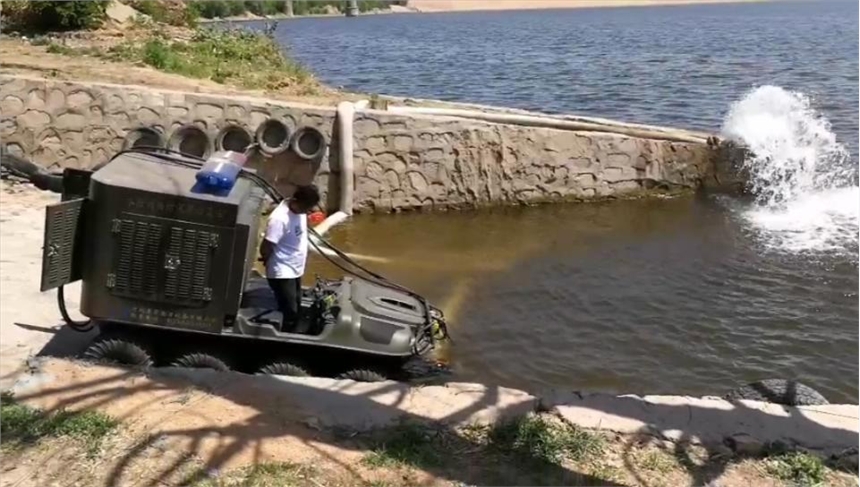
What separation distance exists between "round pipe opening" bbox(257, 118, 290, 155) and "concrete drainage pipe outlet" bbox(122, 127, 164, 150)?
133 cm

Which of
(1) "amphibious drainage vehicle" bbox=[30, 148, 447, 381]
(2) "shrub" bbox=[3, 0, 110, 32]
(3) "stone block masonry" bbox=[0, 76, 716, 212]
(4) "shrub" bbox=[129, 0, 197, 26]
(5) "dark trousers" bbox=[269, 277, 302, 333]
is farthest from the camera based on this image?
(4) "shrub" bbox=[129, 0, 197, 26]

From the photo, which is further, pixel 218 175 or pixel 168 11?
pixel 168 11

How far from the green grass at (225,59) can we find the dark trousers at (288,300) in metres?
8.39

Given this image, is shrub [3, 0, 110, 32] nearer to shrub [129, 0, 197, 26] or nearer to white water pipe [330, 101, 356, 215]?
shrub [129, 0, 197, 26]

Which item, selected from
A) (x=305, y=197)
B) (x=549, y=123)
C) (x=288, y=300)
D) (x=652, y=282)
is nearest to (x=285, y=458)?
(x=288, y=300)

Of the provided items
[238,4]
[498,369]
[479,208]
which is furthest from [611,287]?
[238,4]

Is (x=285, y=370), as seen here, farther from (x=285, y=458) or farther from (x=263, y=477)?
(x=263, y=477)

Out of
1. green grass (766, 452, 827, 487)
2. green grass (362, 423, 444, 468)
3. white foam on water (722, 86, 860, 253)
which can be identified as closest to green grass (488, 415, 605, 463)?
green grass (362, 423, 444, 468)

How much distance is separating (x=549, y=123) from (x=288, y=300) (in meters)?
7.64

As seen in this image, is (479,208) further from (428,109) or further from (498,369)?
(498,369)

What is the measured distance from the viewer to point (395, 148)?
1277cm

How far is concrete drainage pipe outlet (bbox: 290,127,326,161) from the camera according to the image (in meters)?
12.3

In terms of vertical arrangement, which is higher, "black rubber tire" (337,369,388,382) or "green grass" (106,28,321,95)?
"green grass" (106,28,321,95)

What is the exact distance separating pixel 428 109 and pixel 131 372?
8.35 m
